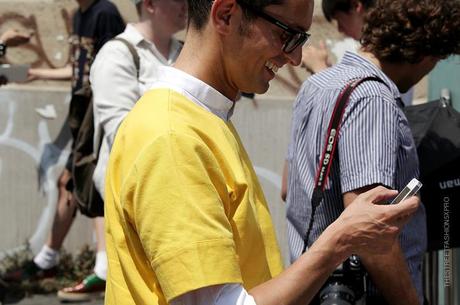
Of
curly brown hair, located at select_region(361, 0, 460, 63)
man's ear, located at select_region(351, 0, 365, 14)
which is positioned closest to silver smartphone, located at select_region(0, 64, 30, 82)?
man's ear, located at select_region(351, 0, 365, 14)

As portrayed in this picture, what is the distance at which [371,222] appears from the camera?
1.82 metres

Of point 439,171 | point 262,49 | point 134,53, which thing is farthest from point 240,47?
point 134,53

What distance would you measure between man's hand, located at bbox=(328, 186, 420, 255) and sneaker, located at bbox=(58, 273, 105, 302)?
360 centimetres

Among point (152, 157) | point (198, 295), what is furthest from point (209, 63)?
point (198, 295)

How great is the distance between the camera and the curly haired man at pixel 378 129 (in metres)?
2.44

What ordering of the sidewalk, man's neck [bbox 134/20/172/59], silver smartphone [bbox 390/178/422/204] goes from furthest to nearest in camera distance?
the sidewalk
man's neck [bbox 134/20/172/59]
silver smartphone [bbox 390/178/422/204]

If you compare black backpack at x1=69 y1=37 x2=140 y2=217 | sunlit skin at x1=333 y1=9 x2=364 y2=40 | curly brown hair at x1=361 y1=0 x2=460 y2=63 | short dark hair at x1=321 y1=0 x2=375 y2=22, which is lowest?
black backpack at x1=69 y1=37 x2=140 y2=217

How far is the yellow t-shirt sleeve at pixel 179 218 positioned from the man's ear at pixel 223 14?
267mm

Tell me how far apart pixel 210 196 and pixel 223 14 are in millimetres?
375

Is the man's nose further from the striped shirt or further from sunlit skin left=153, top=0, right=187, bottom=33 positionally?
sunlit skin left=153, top=0, right=187, bottom=33

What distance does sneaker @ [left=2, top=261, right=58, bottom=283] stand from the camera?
Result: 5922 mm

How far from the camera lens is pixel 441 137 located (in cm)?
302

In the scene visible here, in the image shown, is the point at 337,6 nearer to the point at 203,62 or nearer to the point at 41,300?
the point at 203,62

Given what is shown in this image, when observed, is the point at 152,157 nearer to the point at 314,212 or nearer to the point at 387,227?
the point at 387,227
